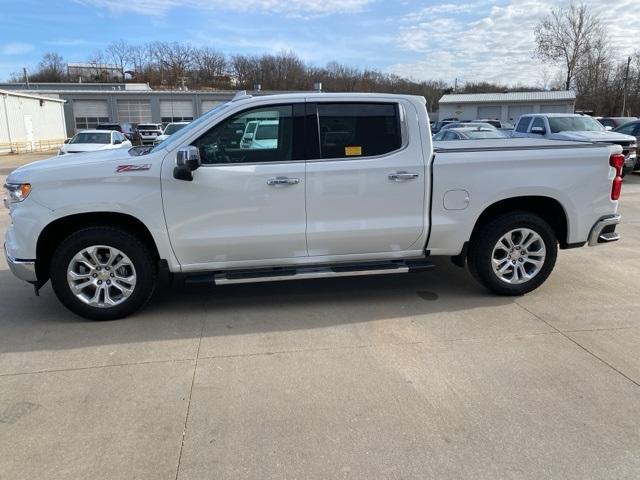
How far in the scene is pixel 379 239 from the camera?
16.0 feet

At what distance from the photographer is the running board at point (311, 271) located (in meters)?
4.66

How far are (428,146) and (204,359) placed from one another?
2.80 m

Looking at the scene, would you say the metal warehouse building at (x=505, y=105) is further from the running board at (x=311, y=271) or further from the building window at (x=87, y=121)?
the running board at (x=311, y=271)

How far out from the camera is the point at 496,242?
16.6 feet

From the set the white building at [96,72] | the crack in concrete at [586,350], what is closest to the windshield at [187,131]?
the crack in concrete at [586,350]

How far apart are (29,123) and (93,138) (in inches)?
723

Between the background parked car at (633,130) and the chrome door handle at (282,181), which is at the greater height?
the background parked car at (633,130)

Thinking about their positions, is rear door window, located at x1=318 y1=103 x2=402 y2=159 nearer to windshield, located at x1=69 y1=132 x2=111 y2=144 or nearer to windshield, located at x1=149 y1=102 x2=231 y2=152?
windshield, located at x1=149 y1=102 x2=231 y2=152

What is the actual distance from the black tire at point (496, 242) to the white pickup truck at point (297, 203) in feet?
0.05

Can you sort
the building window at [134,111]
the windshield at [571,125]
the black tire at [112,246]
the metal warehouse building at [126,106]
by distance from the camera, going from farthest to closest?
the building window at [134,111], the metal warehouse building at [126,106], the windshield at [571,125], the black tire at [112,246]

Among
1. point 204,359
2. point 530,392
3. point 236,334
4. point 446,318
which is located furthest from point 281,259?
point 530,392

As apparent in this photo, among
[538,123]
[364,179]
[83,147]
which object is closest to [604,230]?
[364,179]

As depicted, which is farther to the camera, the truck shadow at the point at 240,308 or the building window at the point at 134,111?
the building window at the point at 134,111

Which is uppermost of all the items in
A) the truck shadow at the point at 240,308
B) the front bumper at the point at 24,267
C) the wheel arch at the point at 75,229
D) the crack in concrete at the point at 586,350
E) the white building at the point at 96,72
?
the white building at the point at 96,72
